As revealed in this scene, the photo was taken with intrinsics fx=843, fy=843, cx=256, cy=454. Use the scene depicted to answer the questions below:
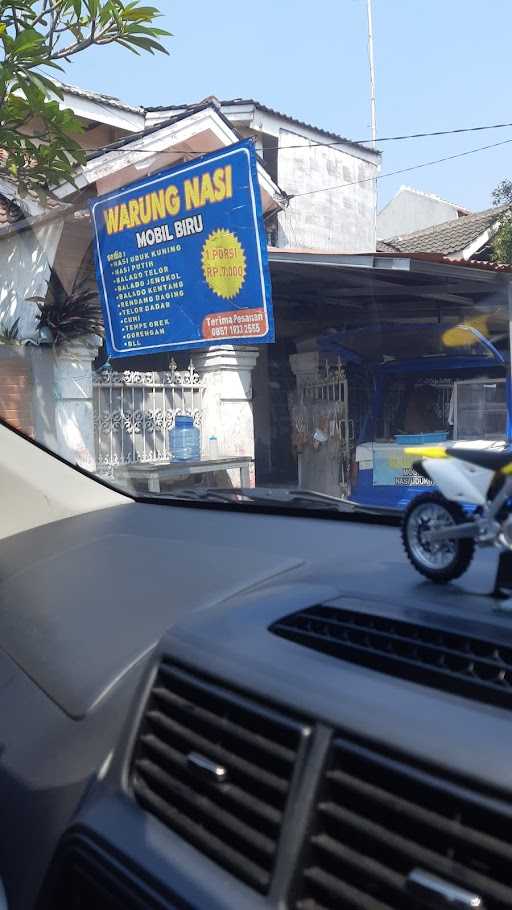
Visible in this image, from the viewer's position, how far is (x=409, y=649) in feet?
4.86

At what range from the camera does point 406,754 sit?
1144 millimetres

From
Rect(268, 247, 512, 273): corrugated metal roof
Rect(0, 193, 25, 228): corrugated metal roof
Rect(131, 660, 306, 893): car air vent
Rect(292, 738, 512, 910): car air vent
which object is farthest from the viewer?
Rect(0, 193, 25, 228): corrugated metal roof

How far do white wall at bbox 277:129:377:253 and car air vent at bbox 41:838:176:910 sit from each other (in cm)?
1036

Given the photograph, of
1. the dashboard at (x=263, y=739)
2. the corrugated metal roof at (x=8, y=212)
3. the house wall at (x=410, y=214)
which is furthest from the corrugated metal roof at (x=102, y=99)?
the house wall at (x=410, y=214)

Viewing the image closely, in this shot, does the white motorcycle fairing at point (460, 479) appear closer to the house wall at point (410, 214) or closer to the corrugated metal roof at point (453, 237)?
the corrugated metal roof at point (453, 237)

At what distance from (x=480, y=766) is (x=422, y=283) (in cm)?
679

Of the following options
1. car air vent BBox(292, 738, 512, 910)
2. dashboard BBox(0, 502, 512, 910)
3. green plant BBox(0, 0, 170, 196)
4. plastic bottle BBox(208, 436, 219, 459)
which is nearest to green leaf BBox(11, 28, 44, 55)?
green plant BBox(0, 0, 170, 196)

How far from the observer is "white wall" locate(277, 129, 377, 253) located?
1149cm

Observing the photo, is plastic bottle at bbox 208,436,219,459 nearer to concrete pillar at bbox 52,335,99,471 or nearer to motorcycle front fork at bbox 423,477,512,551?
concrete pillar at bbox 52,335,99,471

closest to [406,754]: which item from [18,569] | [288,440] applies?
[18,569]

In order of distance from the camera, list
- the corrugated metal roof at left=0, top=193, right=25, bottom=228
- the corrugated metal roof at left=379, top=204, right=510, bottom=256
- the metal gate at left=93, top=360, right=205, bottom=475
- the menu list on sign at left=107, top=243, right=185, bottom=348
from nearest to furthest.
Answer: the menu list on sign at left=107, top=243, right=185, bottom=348, the metal gate at left=93, top=360, right=205, bottom=475, the corrugated metal roof at left=0, top=193, right=25, bottom=228, the corrugated metal roof at left=379, top=204, right=510, bottom=256

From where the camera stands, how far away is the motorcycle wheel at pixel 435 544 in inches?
61.4

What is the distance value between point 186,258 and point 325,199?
6.55 metres

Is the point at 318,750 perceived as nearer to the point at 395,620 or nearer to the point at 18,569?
the point at 395,620
